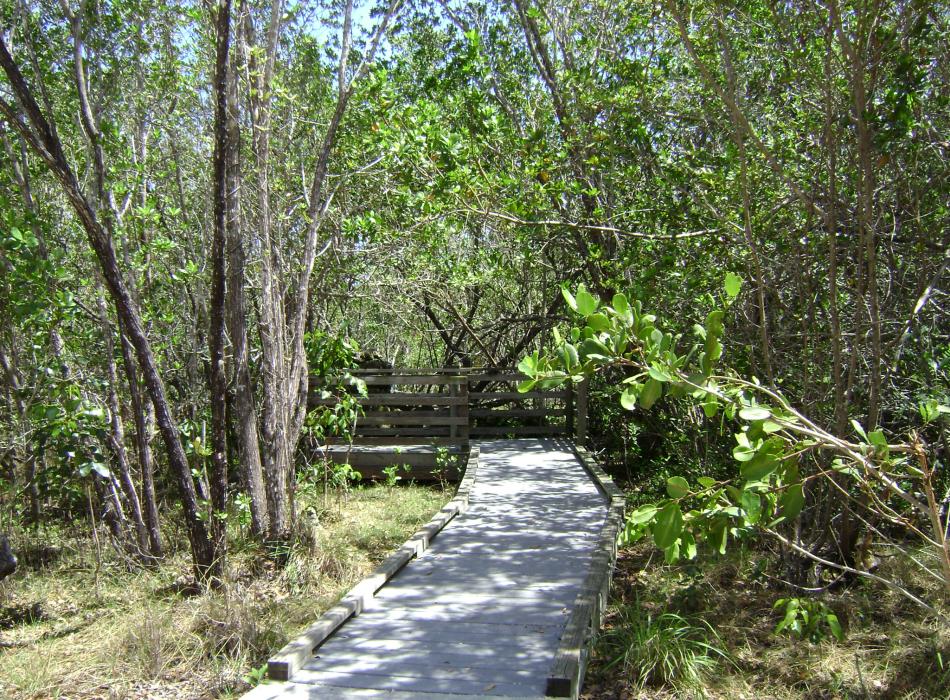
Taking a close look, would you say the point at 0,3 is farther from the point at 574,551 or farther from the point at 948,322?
the point at 948,322

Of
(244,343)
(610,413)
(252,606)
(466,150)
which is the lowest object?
(252,606)

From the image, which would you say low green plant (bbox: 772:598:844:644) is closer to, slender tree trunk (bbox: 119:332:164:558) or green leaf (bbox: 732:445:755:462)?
green leaf (bbox: 732:445:755:462)

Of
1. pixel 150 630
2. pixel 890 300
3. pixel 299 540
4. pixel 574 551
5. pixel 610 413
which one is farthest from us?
pixel 610 413

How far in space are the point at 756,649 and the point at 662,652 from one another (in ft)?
3.20

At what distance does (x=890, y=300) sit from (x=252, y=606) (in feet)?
16.5

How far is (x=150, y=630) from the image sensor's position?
16.7 feet

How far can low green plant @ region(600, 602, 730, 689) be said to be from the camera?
4496 millimetres

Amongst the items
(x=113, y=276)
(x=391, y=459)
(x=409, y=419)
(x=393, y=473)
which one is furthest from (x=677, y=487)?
(x=409, y=419)

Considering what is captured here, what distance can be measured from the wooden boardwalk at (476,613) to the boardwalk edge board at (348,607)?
51 millimetres

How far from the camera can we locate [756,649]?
516 centimetres

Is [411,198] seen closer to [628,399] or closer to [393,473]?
[393,473]

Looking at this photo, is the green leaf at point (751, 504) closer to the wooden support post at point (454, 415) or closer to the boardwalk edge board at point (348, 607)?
the boardwalk edge board at point (348, 607)

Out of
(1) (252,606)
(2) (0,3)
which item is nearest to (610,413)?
(1) (252,606)

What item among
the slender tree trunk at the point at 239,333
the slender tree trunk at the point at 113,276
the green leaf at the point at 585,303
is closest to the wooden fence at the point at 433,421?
the slender tree trunk at the point at 239,333
